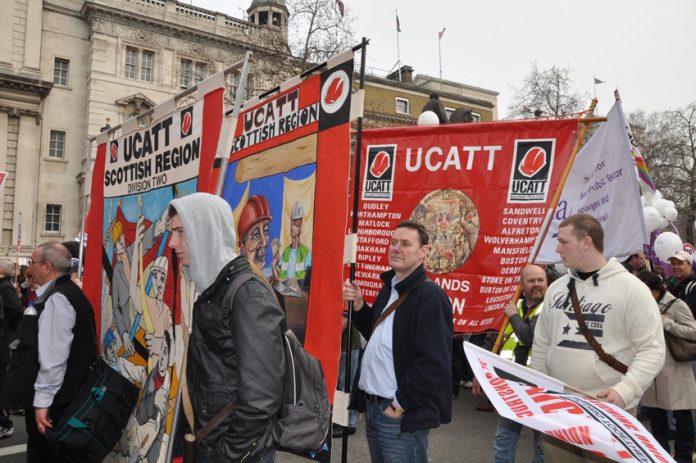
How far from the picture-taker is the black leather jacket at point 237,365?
1.98 m

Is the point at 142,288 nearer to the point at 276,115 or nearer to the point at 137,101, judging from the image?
the point at 276,115

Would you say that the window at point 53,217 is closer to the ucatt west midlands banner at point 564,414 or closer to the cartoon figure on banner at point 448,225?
the cartoon figure on banner at point 448,225

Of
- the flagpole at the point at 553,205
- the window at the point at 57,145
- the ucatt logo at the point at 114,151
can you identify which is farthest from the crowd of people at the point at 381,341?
the window at the point at 57,145

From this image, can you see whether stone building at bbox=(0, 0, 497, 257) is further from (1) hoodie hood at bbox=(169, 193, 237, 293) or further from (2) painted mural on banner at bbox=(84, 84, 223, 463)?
(1) hoodie hood at bbox=(169, 193, 237, 293)

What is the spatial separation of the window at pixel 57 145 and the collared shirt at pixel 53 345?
29.1 meters

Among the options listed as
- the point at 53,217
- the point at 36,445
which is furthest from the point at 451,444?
the point at 53,217

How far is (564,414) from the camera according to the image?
87.4 inches

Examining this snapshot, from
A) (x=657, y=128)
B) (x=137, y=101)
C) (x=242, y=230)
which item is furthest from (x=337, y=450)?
(x=657, y=128)

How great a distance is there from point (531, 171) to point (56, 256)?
3.83m

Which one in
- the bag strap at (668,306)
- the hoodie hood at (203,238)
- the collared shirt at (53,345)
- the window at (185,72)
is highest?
the window at (185,72)

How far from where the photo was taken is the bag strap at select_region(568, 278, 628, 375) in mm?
2652

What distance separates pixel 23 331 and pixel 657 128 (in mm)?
42997

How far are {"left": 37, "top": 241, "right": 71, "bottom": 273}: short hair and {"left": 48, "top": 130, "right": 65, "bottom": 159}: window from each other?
28.7 m

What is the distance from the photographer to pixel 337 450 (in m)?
5.63
